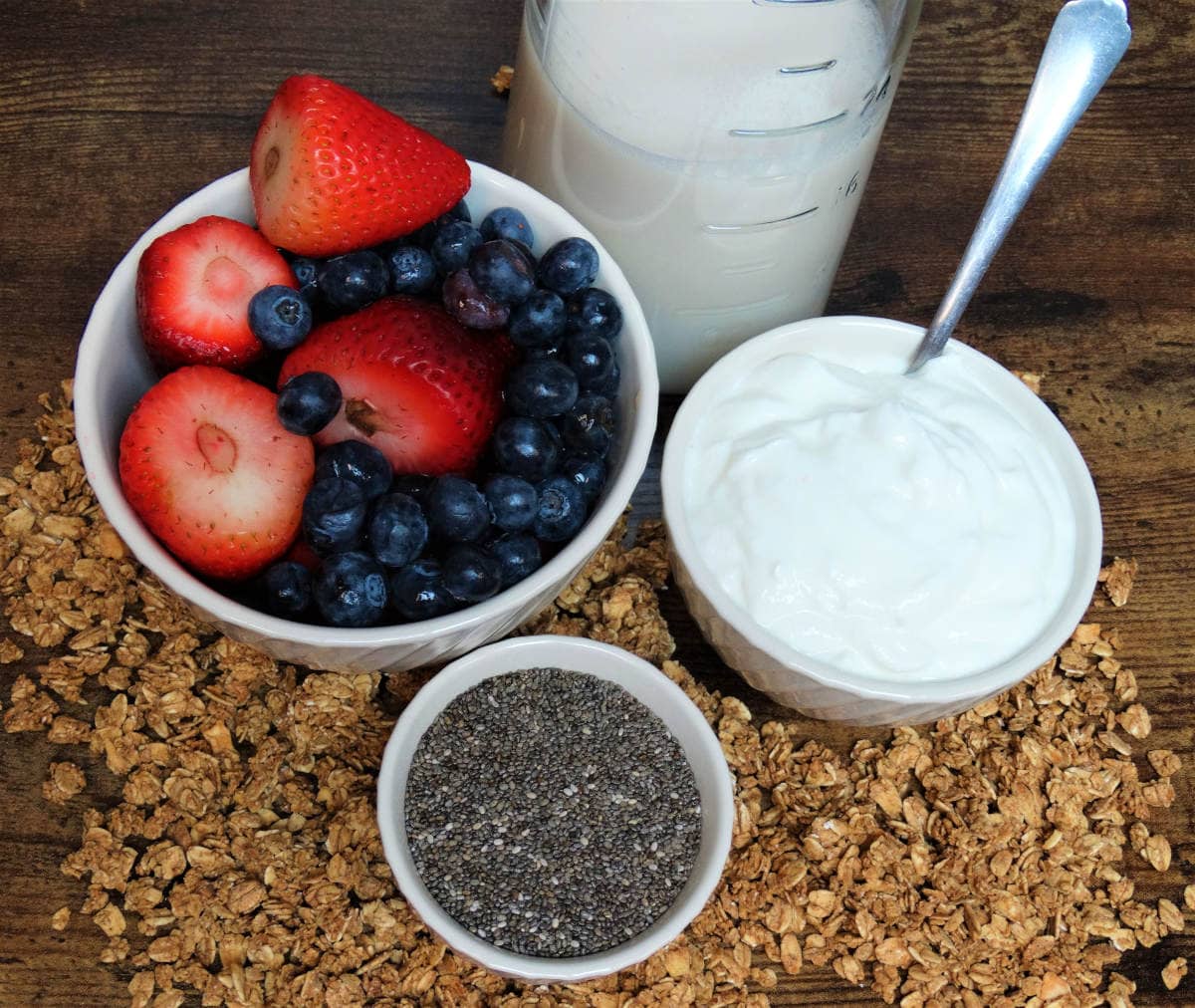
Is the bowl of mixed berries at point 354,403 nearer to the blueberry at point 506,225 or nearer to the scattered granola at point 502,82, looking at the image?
the blueberry at point 506,225

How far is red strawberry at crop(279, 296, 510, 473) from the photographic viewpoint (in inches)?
31.1

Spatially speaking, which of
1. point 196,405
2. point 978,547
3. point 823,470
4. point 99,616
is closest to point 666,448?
point 823,470

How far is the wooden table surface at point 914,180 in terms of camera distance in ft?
3.61

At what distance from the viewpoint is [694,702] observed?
971 mm

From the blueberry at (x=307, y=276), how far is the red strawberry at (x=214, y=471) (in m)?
0.09

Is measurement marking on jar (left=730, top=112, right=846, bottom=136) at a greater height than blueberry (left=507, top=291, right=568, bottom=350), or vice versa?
measurement marking on jar (left=730, top=112, right=846, bottom=136)

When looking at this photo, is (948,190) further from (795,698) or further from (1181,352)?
(795,698)

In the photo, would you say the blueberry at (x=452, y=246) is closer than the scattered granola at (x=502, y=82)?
Yes

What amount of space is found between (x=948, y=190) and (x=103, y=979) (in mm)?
993

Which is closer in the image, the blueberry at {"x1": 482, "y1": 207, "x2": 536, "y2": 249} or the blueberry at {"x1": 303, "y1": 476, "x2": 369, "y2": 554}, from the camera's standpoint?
the blueberry at {"x1": 303, "y1": 476, "x2": 369, "y2": 554}

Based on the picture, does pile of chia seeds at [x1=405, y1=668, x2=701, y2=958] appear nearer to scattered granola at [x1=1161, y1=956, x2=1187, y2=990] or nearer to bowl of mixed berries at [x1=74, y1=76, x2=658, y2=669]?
bowl of mixed berries at [x1=74, y1=76, x2=658, y2=669]

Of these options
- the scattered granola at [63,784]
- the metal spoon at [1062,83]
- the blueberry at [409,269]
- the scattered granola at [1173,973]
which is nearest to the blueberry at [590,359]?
the blueberry at [409,269]

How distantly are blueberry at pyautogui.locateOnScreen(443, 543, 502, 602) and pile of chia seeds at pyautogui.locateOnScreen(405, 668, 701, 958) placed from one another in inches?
6.7

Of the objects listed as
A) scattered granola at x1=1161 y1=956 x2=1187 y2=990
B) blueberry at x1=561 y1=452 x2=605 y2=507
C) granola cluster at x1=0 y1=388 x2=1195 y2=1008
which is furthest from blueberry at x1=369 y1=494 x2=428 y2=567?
scattered granola at x1=1161 y1=956 x2=1187 y2=990
